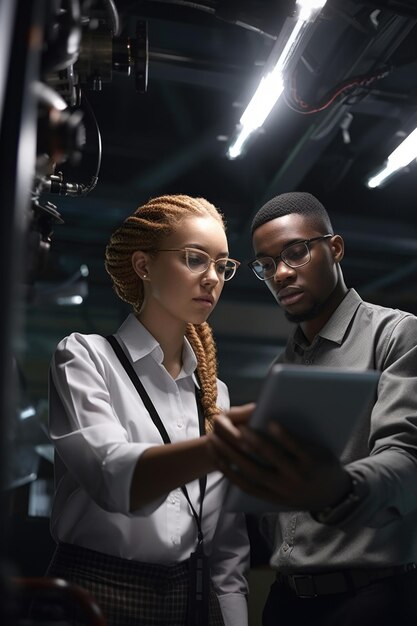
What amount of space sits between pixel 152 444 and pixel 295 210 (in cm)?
124

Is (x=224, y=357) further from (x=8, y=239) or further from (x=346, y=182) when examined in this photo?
(x=8, y=239)

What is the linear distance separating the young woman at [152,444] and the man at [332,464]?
0.54ft

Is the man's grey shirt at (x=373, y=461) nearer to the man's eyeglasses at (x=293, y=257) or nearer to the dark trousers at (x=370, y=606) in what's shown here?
the dark trousers at (x=370, y=606)

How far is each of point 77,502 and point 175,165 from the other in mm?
3683

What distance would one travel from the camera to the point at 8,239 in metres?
1.07

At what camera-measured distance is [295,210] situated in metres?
2.67

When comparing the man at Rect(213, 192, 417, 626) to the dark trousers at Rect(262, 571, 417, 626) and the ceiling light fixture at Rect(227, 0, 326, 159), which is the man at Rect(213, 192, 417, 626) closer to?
the dark trousers at Rect(262, 571, 417, 626)

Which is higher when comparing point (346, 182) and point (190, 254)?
point (346, 182)

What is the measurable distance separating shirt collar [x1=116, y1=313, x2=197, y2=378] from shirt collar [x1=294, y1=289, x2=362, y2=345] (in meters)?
0.49

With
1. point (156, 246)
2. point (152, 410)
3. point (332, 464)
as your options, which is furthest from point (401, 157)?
point (332, 464)

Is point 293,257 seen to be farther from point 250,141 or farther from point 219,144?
point 219,144

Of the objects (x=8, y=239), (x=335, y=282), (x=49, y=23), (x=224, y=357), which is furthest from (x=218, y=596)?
(x=224, y=357)

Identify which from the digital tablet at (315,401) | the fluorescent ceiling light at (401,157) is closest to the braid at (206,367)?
the digital tablet at (315,401)

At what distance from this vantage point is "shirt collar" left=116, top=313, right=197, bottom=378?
90.2 inches
